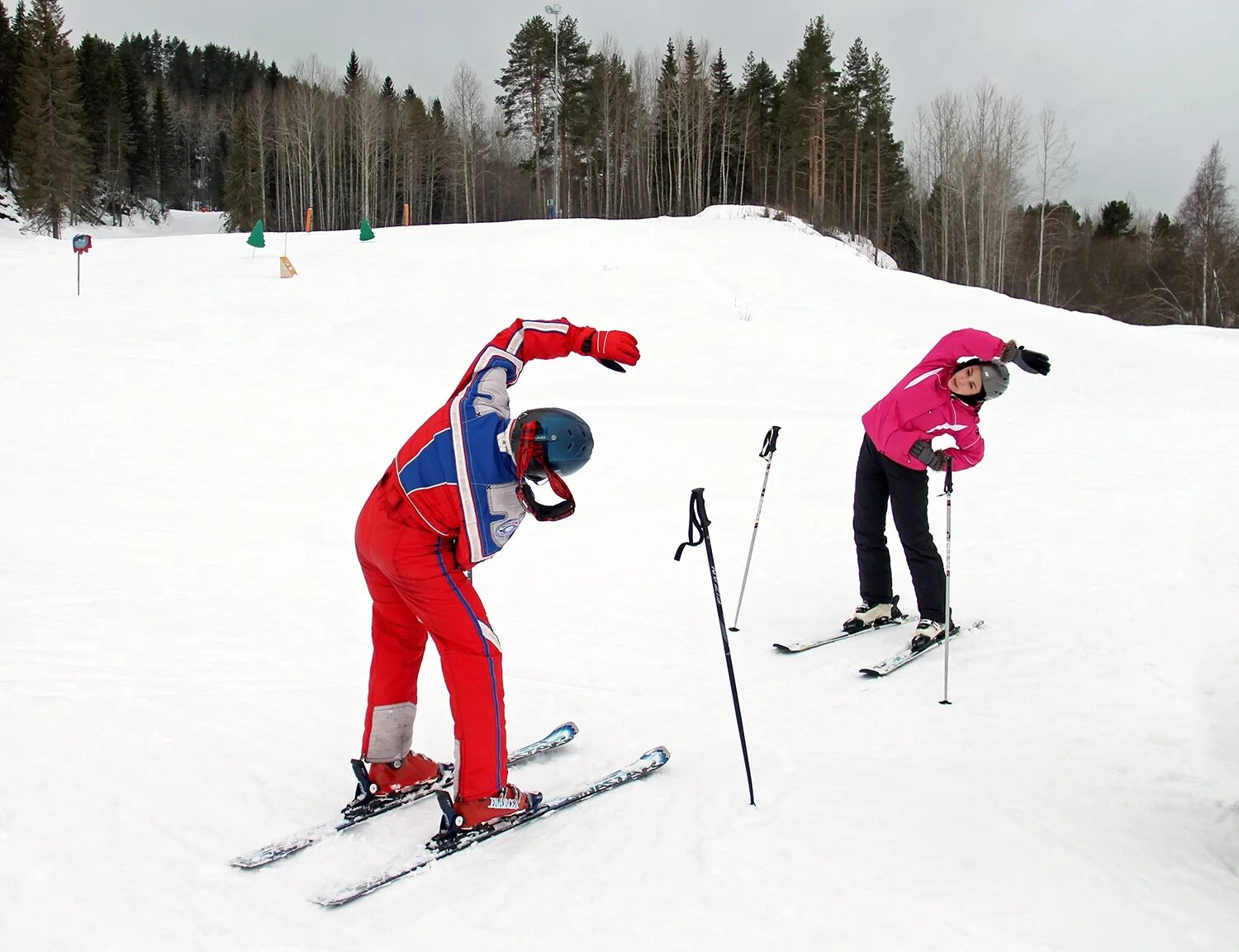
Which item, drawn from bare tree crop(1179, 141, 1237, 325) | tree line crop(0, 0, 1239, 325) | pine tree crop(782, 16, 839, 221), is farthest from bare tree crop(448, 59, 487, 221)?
bare tree crop(1179, 141, 1237, 325)

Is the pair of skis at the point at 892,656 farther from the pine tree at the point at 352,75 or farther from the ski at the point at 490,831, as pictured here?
the pine tree at the point at 352,75

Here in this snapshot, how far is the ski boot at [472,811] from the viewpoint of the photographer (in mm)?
3088

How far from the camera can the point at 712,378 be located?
1443 cm

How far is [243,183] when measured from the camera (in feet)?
159

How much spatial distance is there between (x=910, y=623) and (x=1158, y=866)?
270cm

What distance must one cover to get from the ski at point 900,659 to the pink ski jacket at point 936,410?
1050 millimetres

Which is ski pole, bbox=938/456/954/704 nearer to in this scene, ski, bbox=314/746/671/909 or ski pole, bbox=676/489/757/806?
ski pole, bbox=676/489/757/806

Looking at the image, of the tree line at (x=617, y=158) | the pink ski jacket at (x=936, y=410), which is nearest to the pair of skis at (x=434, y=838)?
the pink ski jacket at (x=936, y=410)

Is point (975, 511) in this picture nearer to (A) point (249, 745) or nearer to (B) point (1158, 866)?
(B) point (1158, 866)

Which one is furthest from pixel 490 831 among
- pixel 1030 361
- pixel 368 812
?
pixel 1030 361

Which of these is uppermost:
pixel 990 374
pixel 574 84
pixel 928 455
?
pixel 574 84

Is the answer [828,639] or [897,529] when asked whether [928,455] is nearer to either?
[897,529]

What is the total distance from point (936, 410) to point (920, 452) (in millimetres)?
268

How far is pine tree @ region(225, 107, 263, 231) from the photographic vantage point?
4850cm
